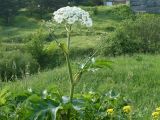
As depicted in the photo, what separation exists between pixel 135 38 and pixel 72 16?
545 inches

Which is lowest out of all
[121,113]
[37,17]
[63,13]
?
[37,17]

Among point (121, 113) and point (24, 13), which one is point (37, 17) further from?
point (121, 113)

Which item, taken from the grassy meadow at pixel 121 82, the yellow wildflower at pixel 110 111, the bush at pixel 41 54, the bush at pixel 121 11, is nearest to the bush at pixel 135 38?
the bush at pixel 41 54

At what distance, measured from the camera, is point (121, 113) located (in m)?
4.03

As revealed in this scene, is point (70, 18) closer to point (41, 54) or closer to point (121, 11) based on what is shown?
point (41, 54)

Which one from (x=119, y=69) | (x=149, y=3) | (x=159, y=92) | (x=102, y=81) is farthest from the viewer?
(x=149, y=3)

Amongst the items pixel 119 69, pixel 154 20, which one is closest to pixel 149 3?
pixel 154 20

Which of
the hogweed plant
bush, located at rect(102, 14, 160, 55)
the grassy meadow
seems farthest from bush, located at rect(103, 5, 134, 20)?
the hogweed plant

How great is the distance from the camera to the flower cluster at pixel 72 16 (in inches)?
131

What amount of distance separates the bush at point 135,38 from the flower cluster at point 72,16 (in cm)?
1256

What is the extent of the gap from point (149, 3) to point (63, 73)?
18952 mm

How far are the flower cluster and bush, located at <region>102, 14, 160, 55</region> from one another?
41.2 feet

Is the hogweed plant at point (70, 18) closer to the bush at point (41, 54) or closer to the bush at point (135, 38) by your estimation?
the bush at point (135, 38)

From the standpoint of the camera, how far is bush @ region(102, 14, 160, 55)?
16438mm
